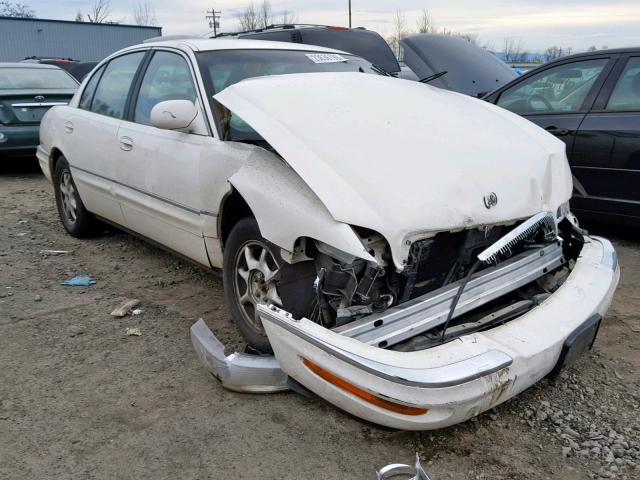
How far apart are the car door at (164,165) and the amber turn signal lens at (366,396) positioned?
4.45ft

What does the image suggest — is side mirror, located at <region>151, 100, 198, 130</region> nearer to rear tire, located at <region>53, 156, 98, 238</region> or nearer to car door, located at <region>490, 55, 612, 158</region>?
rear tire, located at <region>53, 156, 98, 238</region>

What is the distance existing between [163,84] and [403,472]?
113 inches

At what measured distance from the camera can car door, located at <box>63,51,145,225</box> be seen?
14.5ft

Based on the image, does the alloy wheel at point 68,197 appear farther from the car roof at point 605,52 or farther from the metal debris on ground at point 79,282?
the car roof at point 605,52

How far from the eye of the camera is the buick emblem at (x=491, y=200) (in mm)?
2611

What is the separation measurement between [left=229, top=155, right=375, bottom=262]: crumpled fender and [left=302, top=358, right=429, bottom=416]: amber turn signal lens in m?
0.46

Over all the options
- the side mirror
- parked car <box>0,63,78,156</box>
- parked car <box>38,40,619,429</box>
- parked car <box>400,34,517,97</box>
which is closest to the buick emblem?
parked car <box>38,40,619,429</box>

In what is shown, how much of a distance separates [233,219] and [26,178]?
6.50 m

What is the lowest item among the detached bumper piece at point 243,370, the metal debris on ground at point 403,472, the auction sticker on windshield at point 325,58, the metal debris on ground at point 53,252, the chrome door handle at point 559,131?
the metal debris on ground at point 53,252

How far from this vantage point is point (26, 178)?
8.66 m

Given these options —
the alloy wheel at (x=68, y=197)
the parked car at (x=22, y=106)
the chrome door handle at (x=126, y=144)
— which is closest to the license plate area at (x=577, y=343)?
the chrome door handle at (x=126, y=144)

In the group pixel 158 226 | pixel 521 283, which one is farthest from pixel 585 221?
pixel 158 226

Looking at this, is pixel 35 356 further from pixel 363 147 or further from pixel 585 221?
pixel 585 221

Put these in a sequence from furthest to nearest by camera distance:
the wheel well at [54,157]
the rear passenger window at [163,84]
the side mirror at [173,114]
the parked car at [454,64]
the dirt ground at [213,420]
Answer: the parked car at [454,64] → the wheel well at [54,157] → the rear passenger window at [163,84] → the side mirror at [173,114] → the dirt ground at [213,420]
